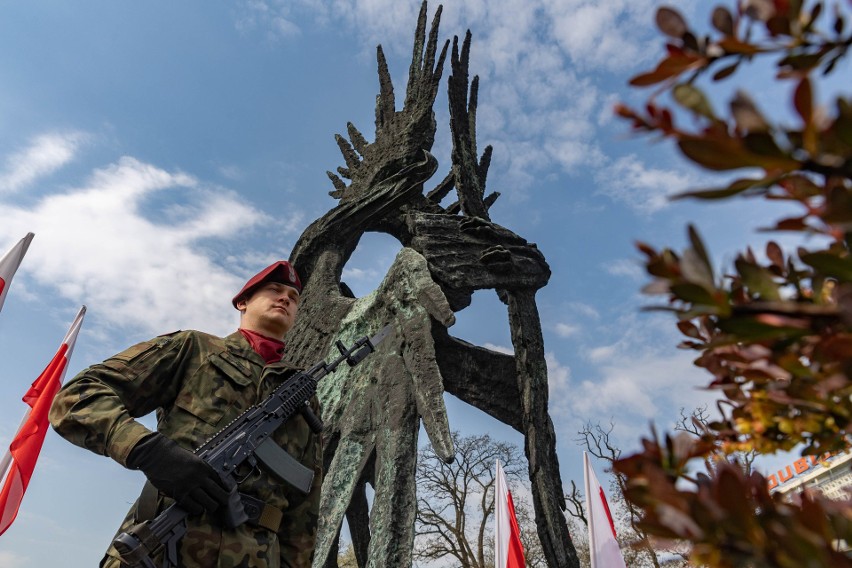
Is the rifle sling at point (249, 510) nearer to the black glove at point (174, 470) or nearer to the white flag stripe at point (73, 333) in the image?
the black glove at point (174, 470)

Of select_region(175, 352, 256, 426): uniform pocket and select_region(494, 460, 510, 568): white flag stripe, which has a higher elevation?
select_region(494, 460, 510, 568): white flag stripe

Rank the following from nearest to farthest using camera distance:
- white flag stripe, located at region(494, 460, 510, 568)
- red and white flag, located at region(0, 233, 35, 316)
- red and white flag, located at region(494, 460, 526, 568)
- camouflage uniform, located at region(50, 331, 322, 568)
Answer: camouflage uniform, located at region(50, 331, 322, 568) < red and white flag, located at region(0, 233, 35, 316) < red and white flag, located at region(494, 460, 526, 568) < white flag stripe, located at region(494, 460, 510, 568)

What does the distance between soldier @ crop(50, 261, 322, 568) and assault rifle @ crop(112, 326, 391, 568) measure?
42 millimetres

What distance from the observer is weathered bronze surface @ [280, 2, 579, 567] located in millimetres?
3980

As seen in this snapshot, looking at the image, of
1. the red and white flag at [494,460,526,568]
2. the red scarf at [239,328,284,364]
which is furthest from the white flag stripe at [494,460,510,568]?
the red scarf at [239,328,284,364]

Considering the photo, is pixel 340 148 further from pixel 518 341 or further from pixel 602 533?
pixel 602 533

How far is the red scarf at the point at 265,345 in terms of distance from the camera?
2.31 m

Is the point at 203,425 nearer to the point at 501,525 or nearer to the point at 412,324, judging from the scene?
the point at 412,324

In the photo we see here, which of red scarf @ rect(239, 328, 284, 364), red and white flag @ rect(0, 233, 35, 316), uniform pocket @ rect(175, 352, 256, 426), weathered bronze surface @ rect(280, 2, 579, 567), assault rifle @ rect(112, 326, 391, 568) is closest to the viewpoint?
assault rifle @ rect(112, 326, 391, 568)

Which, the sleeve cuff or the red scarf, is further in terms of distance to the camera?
the red scarf

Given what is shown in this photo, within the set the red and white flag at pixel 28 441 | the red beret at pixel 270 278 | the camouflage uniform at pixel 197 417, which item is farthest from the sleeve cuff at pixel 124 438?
the red and white flag at pixel 28 441

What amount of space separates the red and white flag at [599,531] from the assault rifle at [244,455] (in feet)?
14.2

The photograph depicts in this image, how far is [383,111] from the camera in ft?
21.4

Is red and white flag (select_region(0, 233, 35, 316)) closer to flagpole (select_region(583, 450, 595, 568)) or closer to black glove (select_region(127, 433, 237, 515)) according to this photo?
black glove (select_region(127, 433, 237, 515))
